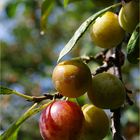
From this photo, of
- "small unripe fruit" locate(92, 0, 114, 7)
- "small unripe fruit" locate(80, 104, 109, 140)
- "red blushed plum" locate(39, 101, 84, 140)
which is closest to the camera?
"red blushed plum" locate(39, 101, 84, 140)

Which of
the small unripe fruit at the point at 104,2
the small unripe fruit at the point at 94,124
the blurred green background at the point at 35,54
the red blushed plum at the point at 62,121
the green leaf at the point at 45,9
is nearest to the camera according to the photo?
the red blushed plum at the point at 62,121

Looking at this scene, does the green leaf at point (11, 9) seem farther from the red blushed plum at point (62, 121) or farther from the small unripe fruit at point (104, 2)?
the red blushed plum at point (62, 121)

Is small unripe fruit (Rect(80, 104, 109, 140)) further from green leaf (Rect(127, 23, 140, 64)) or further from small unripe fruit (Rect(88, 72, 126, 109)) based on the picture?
green leaf (Rect(127, 23, 140, 64))

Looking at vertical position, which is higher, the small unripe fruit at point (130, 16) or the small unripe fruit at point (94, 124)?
the small unripe fruit at point (130, 16)

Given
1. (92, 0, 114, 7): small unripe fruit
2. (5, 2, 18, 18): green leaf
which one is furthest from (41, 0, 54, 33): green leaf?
(5, 2, 18, 18): green leaf

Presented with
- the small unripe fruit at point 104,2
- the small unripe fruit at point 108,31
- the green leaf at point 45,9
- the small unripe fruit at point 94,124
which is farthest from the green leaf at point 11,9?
the small unripe fruit at point 94,124

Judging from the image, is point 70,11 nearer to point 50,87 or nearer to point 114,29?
point 50,87

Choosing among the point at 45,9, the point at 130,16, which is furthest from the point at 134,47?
the point at 45,9
